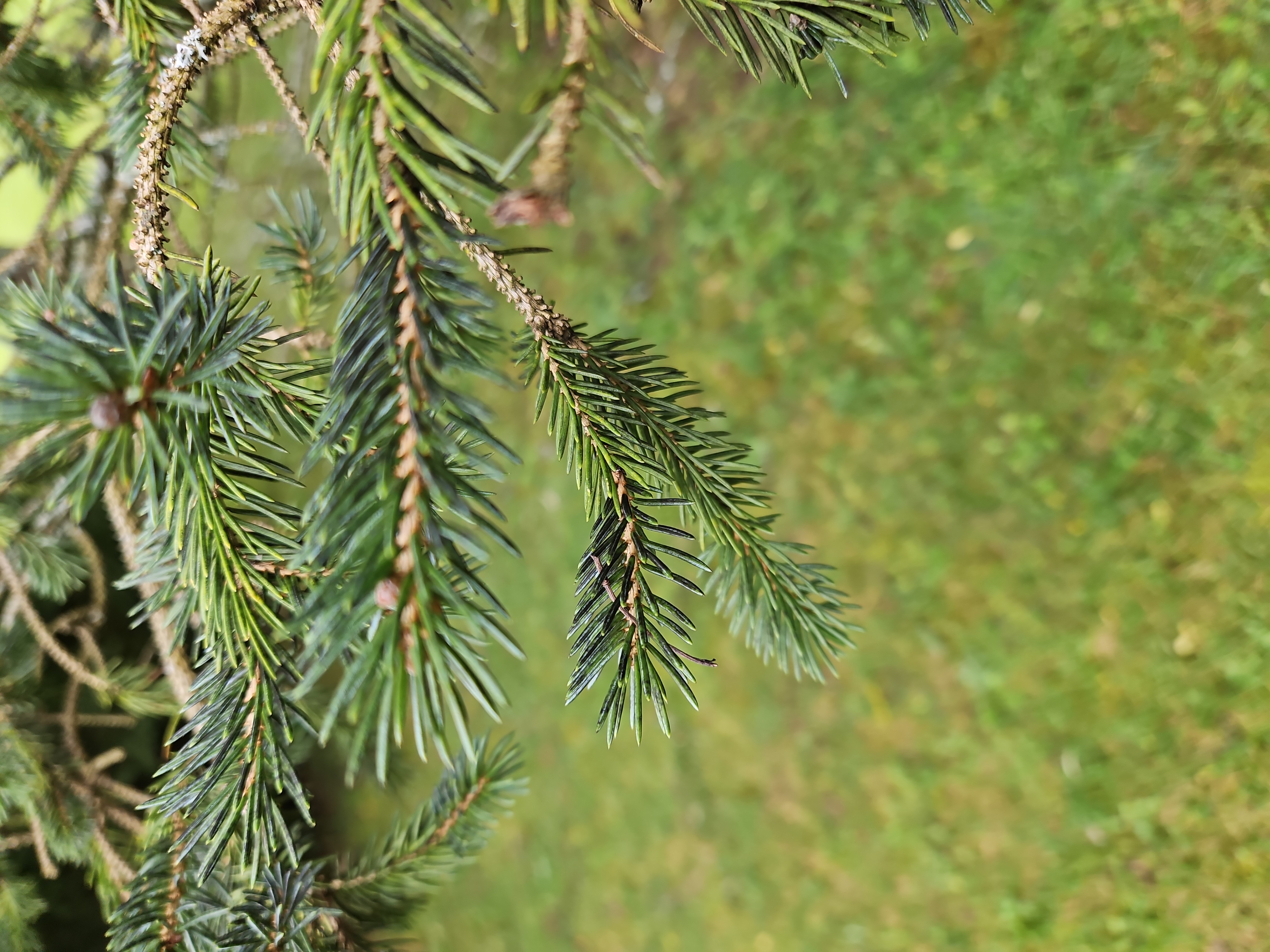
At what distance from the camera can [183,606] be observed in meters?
0.60

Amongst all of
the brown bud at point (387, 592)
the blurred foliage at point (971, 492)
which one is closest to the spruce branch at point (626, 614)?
the brown bud at point (387, 592)

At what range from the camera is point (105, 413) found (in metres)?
0.36

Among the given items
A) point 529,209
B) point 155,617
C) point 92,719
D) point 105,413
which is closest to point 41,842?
point 92,719

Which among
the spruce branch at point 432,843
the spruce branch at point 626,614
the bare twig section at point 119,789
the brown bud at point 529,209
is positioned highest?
the brown bud at point 529,209

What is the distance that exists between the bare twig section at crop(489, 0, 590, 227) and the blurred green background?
1.30 meters

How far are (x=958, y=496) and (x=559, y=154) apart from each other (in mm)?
1821

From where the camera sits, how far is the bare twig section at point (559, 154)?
31 centimetres

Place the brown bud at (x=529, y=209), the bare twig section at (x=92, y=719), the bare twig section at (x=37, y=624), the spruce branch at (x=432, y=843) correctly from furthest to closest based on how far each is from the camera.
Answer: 1. the bare twig section at (x=92, y=719)
2. the bare twig section at (x=37, y=624)
3. the spruce branch at (x=432, y=843)
4. the brown bud at (x=529, y=209)

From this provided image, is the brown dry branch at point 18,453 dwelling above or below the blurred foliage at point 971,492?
above

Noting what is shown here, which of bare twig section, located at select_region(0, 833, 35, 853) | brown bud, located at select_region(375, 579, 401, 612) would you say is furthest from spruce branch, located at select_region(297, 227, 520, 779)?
bare twig section, located at select_region(0, 833, 35, 853)

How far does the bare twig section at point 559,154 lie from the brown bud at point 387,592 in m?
0.20

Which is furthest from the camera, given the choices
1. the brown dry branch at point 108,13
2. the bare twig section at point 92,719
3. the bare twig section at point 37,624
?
the bare twig section at point 92,719

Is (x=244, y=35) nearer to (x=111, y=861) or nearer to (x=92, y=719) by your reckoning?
(x=111, y=861)

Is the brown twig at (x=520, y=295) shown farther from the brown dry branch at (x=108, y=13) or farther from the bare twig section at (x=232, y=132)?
the bare twig section at (x=232, y=132)
